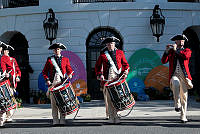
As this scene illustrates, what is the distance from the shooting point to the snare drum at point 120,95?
6.78 m

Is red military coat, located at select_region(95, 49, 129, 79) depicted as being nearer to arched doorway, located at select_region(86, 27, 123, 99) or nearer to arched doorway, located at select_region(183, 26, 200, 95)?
arched doorway, located at select_region(86, 27, 123, 99)

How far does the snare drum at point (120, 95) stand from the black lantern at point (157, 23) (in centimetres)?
683

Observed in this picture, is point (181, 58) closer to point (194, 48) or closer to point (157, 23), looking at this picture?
point (157, 23)

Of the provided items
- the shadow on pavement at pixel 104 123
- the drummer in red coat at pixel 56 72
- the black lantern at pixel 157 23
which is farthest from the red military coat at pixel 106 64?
the black lantern at pixel 157 23

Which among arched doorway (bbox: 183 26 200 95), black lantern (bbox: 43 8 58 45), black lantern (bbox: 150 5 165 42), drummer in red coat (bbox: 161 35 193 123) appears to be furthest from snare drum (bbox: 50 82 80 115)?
arched doorway (bbox: 183 26 200 95)

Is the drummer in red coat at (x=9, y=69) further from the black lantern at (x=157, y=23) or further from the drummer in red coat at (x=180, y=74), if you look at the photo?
the black lantern at (x=157, y=23)

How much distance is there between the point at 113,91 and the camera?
22.4ft

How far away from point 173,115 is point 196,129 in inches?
84.8

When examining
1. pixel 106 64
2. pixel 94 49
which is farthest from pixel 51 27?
pixel 106 64

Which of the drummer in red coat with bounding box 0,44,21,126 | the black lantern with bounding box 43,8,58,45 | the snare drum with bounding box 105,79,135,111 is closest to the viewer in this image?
the snare drum with bounding box 105,79,135,111

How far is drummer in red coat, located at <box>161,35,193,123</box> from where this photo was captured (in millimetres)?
6918

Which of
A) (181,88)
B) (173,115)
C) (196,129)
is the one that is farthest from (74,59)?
(196,129)

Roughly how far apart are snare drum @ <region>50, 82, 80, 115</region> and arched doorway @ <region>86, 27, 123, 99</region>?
271 inches

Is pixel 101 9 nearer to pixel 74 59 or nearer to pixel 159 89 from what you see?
pixel 74 59
